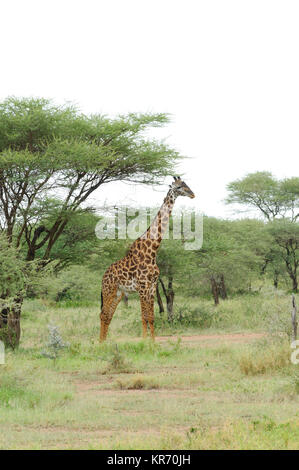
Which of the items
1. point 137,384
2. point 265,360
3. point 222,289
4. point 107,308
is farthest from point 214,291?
point 137,384

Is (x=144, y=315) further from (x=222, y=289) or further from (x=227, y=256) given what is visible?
(x=222, y=289)

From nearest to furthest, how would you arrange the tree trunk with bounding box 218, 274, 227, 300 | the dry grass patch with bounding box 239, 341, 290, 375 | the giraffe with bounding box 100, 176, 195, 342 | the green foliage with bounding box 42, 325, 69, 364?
the dry grass patch with bounding box 239, 341, 290, 375 → the green foliage with bounding box 42, 325, 69, 364 → the giraffe with bounding box 100, 176, 195, 342 → the tree trunk with bounding box 218, 274, 227, 300

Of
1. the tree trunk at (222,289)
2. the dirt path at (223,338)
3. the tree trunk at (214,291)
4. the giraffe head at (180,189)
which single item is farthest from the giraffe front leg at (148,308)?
the tree trunk at (222,289)

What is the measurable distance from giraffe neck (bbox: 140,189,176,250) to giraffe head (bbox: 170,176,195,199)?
9 cm

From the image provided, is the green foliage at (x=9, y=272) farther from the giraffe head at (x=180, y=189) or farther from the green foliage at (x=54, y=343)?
the giraffe head at (x=180, y=189)

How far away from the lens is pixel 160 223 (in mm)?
15023

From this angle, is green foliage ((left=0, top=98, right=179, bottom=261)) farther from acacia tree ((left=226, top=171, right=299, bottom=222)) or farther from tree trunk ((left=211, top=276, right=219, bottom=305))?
acacia tree ((left=226, top=171, right=299, bottom=222))

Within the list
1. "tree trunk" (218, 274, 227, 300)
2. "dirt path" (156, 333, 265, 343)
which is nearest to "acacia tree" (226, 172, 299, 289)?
"tree trunk" (218, 274, 227, 300)

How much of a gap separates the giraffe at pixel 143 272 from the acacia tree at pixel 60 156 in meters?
1.29

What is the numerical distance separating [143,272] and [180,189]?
2.14 meters

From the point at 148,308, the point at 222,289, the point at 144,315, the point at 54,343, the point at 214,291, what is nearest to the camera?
the point at 54,343

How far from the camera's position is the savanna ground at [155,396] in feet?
20.5

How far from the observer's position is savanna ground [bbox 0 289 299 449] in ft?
20.5
